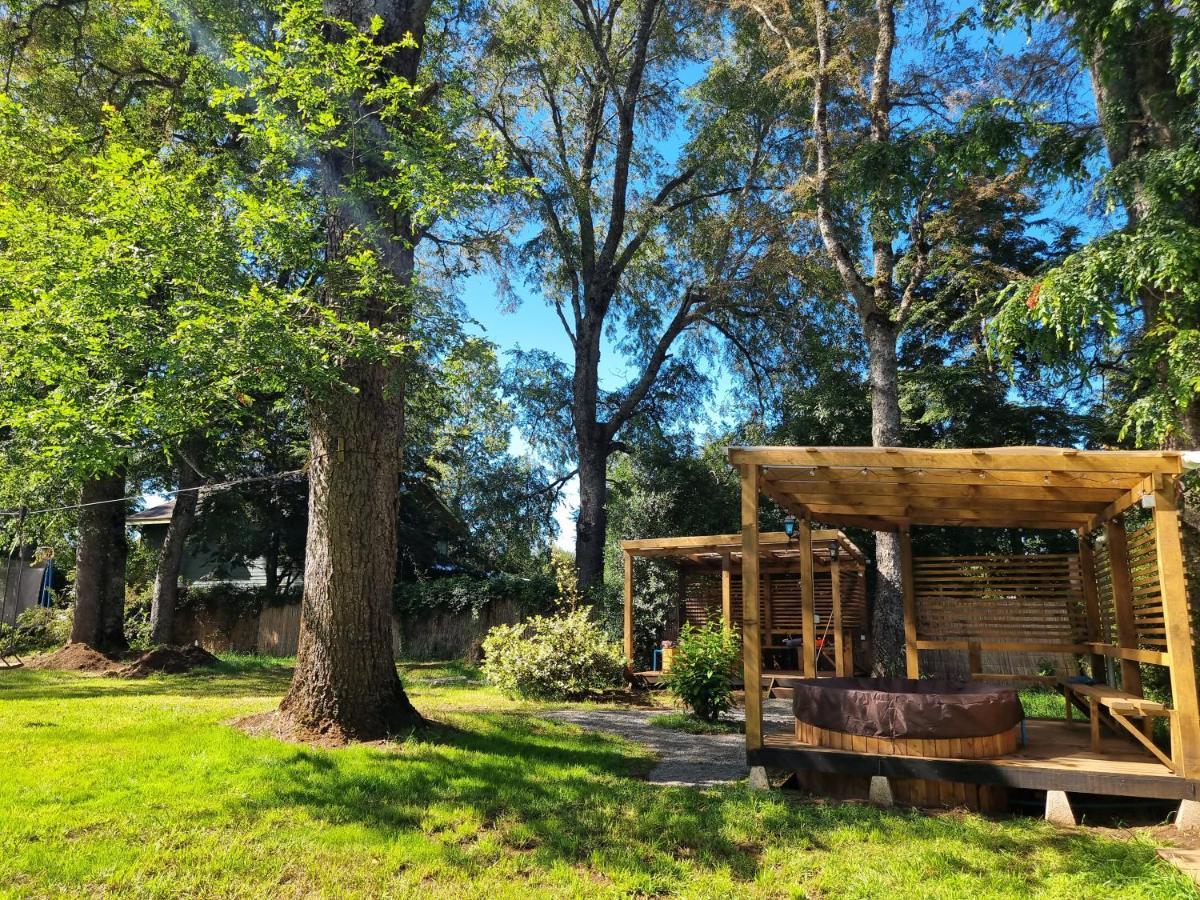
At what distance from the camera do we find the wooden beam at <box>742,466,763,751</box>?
577 centimetres

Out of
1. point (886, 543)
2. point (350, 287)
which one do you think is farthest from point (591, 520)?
point (350, 287)

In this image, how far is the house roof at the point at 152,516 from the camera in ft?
71.7

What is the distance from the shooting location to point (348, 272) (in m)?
6.84

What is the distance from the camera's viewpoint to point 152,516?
2242cm

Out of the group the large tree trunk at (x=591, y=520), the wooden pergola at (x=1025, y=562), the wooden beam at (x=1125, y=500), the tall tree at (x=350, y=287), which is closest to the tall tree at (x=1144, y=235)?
the wooden beam at (x=1125, y=500)

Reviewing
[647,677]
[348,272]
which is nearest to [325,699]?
[348,272]

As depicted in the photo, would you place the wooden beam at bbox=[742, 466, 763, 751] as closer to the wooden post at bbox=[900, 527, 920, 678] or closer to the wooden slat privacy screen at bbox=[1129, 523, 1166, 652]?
the wooden slat privacy screen at bbox=[1129, 523, 1166, 652]

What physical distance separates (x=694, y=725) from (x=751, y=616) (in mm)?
3522

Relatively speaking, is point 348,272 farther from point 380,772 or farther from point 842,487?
point 842,487

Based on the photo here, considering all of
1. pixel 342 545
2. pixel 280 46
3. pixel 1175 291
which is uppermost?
pixel 280 46

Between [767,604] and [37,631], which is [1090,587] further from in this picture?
[37,631]

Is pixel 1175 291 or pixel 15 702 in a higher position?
pixel 1175 291

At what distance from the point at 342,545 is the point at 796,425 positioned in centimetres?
1256

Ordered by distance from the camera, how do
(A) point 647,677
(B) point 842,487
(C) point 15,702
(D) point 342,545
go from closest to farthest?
1. (D) point 342,545
2. (B) point 842,487
3. (C) point 15,702
4. (A) point 647,677
